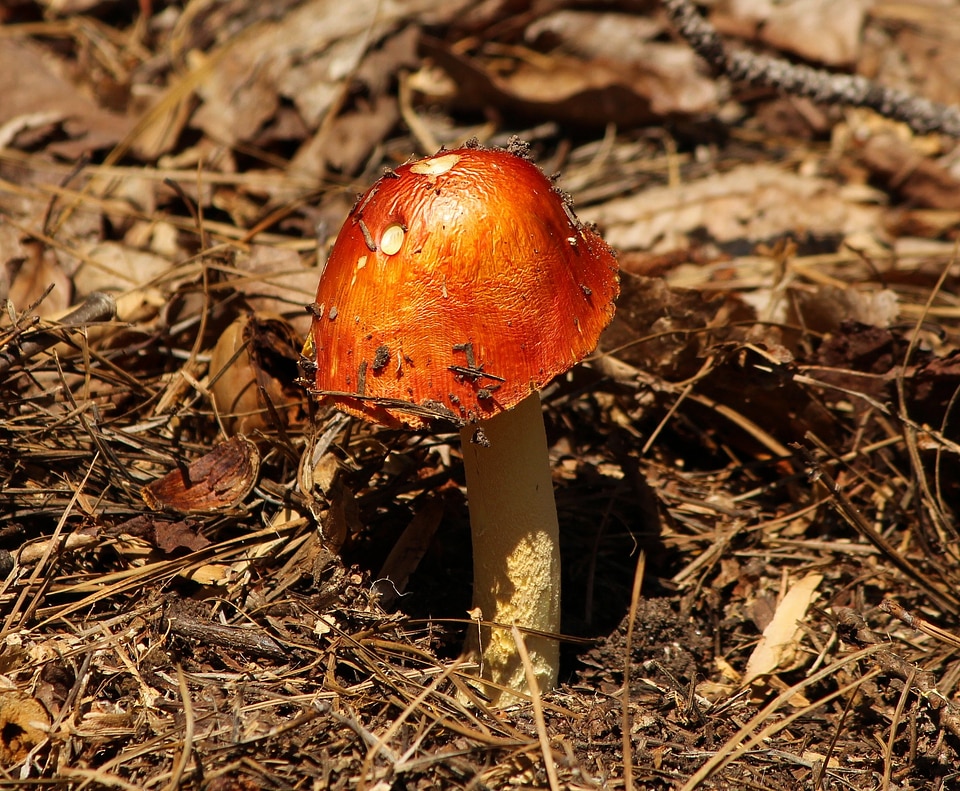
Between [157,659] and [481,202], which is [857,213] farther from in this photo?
[157,659]

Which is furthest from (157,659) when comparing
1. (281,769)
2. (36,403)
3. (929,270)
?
(929,270)

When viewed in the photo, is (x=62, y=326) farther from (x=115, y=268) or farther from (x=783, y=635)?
(x=783, y=635)

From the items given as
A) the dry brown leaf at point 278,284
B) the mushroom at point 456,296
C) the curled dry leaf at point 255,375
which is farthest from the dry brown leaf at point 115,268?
the mushroom at point 456,296

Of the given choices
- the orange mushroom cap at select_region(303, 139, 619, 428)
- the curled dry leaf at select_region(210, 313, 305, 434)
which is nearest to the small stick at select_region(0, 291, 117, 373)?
the curled dry leaf at select_region(210, 313, 305, 434)

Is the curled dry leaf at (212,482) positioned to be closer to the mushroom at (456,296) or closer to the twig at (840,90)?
the mushroom at (456,296)

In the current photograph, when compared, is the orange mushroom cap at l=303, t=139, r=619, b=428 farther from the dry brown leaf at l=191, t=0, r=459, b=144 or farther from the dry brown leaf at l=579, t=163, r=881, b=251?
the dry brown leaf at l=191, t=0, r=459, b=144

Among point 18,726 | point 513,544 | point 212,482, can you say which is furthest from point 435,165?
point 18,726
